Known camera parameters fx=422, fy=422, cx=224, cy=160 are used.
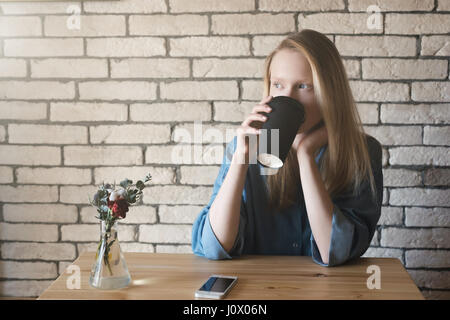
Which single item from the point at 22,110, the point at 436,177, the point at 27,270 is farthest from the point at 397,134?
the point at 27,270

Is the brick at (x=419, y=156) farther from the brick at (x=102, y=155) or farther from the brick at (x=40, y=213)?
the brick at (x=40, y=213)

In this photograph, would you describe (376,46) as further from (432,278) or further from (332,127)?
(432,278)

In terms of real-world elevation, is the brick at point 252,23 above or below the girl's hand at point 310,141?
above

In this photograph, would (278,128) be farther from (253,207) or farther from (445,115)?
(445,115)

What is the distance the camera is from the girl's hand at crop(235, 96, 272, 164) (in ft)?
3.21

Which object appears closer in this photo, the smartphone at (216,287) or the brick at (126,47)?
the smartphone at (216,287)

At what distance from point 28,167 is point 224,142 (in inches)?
31.8

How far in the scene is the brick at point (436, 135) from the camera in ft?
5.25

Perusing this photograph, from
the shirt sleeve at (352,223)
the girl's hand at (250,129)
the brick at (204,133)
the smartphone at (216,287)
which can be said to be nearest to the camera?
the smartphone at (216,287)

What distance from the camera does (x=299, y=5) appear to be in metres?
1.59

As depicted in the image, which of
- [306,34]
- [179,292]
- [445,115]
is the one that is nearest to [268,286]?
[179,292]

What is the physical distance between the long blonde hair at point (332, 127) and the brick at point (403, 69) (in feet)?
1.31

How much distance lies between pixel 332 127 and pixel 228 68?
588mm

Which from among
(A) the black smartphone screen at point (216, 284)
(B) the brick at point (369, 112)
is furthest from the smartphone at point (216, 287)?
(B) the brick at point (369, 112)
